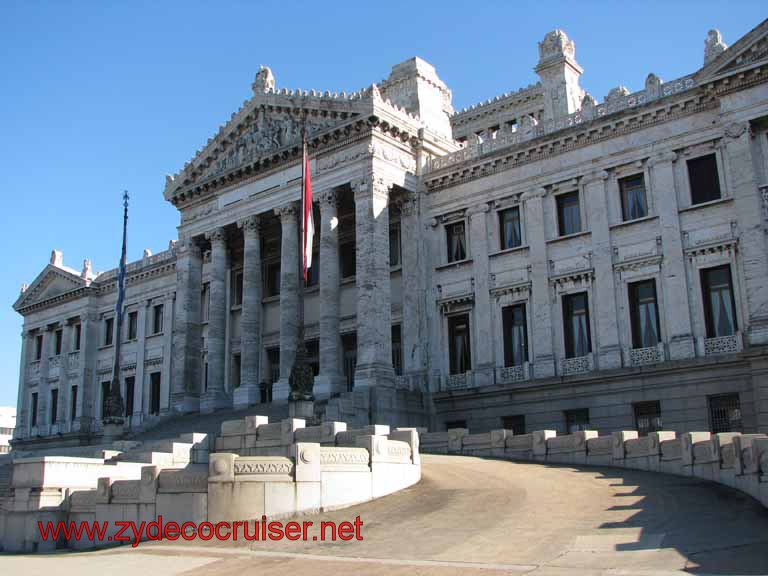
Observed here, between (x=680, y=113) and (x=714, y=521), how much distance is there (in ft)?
72.3

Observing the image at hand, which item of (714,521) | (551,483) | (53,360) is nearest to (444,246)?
(551,483)

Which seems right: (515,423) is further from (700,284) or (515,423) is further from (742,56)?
(742,56)

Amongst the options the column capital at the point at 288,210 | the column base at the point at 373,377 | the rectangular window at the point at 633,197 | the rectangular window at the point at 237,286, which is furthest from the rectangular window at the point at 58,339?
the rectangular window at the point at 633,197

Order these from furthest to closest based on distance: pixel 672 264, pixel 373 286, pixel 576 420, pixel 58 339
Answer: pixel 58 339, pixel 373 286, pixel 576 420, pixel 672 264

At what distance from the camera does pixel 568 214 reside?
37.1 meters

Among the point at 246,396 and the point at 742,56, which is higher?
the point at 742,56

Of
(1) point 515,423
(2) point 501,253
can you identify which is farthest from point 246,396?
(2) point 501,253

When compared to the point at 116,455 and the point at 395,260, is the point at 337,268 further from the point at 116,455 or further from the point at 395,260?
the point at 116,455

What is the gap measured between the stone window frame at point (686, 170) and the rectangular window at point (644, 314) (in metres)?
3.43

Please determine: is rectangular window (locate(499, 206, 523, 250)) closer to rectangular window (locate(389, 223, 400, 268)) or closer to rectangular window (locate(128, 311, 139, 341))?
rectangular window (locate(389, 223, 400, 268))

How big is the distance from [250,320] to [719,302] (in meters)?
22.0

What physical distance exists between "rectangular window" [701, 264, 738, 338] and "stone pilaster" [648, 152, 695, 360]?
73cm

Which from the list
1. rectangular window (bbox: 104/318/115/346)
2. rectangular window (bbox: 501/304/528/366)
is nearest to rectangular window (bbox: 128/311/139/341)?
rectangular window (bbox: 104/318/115/346)

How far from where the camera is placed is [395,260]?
41.3 metres
